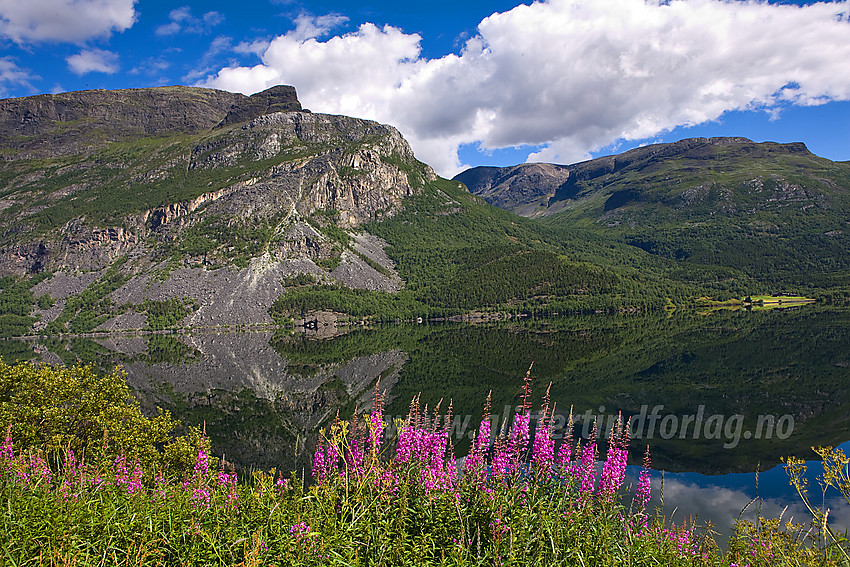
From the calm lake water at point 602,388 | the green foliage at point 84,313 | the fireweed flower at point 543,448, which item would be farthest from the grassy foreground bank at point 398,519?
the green foliage at point 84,313

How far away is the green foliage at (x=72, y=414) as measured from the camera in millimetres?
18000

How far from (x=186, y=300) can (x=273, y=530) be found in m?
194

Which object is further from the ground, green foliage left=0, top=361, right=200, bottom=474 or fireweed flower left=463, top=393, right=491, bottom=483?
fireweed flower left=463, top=393, right=491, bottom=483

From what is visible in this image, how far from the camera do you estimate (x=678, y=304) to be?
187375mm

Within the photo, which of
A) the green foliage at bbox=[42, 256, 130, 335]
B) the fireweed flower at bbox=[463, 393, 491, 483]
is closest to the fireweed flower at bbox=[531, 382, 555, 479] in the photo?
the fireweed flower at bbox=[463, 393, 491, 483]

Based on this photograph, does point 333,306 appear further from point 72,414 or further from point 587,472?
point 587,472

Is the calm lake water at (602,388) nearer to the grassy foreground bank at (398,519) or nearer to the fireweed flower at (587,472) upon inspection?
the grassy foreground bank at (398,519)

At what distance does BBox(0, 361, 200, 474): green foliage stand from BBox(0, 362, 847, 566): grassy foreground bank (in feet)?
32.2

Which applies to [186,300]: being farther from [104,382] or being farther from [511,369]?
[104,382]

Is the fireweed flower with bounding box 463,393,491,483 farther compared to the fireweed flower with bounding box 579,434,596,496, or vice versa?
the fireweed flower with bounding box 579,434,596,496

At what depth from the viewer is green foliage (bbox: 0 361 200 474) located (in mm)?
18000

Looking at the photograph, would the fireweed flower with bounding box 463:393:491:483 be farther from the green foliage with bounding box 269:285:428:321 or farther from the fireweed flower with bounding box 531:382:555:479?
the green foliage with bounding box 269:285:428:321

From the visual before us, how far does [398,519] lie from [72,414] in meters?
19.0

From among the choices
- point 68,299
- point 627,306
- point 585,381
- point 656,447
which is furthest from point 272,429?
point 68,299
